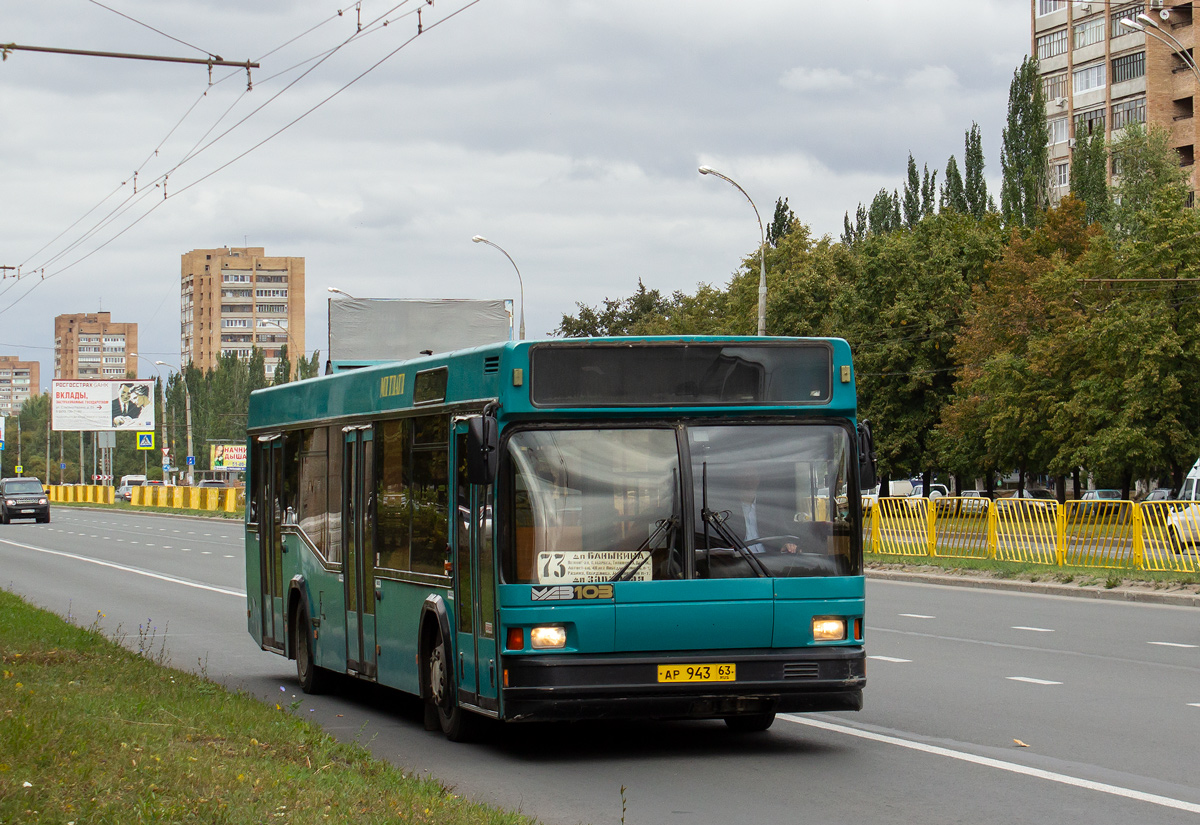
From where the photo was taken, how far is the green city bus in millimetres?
8969

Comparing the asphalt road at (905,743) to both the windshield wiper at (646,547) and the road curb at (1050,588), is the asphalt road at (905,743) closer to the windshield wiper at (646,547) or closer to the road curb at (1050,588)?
the windshield wiper at (646,547)

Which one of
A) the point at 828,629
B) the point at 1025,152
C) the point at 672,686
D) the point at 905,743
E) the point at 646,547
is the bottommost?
the point at 905,743

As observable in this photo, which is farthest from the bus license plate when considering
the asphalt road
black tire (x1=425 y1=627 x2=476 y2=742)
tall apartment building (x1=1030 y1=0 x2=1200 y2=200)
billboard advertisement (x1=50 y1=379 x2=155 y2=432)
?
billboard advertisement (x1=50 y1=379 x2=155 y2=432)

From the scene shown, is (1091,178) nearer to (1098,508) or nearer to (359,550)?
(1098,508)

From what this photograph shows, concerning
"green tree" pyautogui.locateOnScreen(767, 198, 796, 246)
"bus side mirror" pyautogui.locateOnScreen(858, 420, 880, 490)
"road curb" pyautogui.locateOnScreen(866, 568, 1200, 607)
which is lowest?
"road curb" pyautogui.locateOnScreen(866, 568, 1200, 607)

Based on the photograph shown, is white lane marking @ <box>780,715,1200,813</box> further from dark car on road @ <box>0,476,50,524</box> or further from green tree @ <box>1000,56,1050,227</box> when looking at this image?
green tree @ <box>1000,56,1050,227</box>

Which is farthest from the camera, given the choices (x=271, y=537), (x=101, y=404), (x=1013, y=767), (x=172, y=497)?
(x=101, y=404)

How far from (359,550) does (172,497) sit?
6823 cm

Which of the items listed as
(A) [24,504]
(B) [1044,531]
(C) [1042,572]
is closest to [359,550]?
(C) [1042,572]

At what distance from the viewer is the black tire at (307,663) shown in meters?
13.1

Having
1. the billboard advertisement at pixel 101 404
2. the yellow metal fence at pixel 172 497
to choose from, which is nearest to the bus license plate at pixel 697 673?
the yellow metal fence at pixel 172 497

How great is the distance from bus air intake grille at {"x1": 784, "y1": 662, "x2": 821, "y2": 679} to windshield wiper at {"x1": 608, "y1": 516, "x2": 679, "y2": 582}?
3.21 ft

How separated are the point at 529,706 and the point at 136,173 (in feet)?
64.8

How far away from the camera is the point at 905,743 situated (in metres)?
9.74
